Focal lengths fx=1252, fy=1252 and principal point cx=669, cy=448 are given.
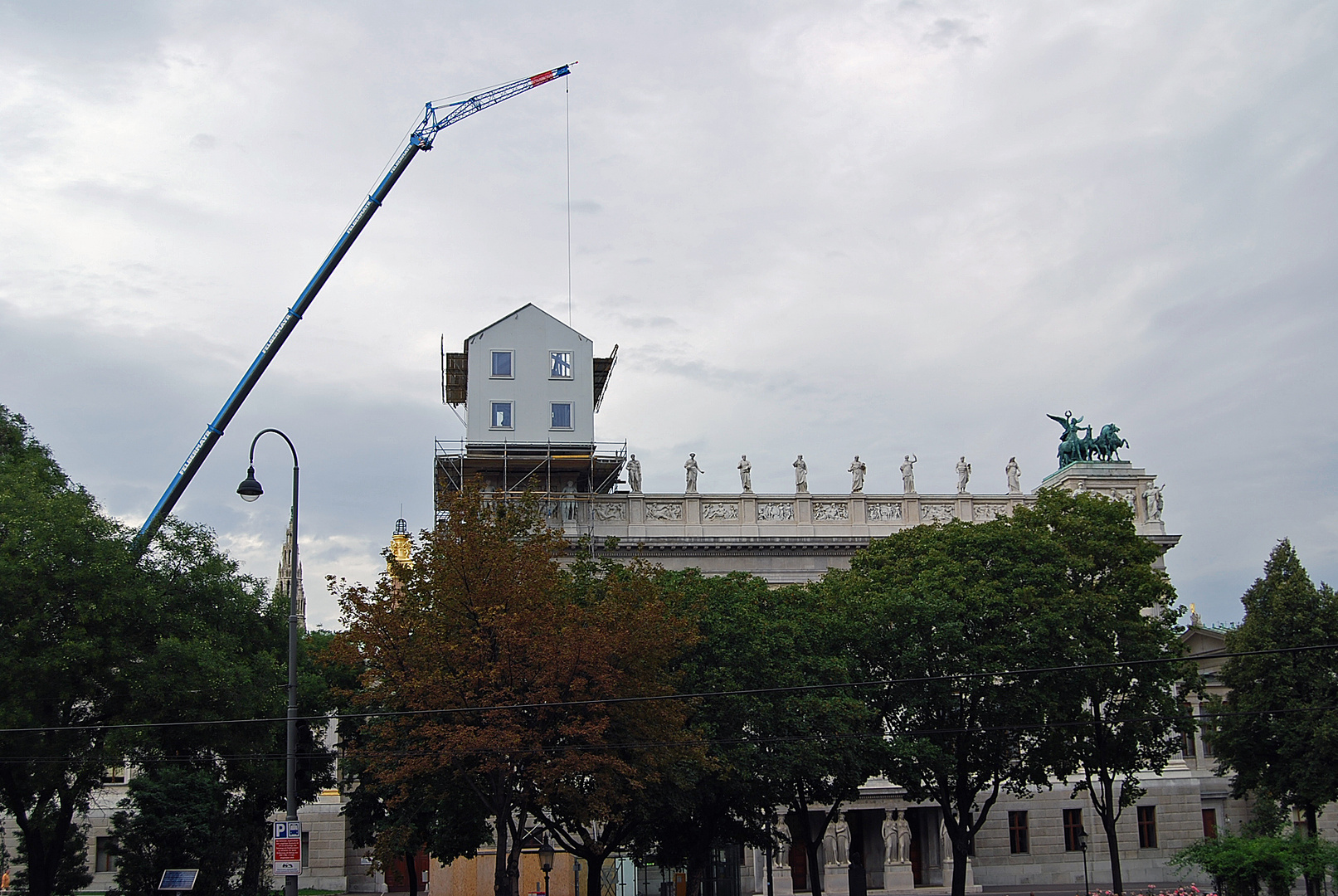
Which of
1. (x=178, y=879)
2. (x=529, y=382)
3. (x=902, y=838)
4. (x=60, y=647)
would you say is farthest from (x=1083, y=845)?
(x=60, y=647)

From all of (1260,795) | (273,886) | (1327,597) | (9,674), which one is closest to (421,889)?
(273,886)

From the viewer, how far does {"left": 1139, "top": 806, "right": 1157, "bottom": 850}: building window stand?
206 feet

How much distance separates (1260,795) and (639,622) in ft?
108

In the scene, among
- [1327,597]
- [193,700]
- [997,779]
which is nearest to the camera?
[193,700]

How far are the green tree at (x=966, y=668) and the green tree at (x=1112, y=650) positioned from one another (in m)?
0.88

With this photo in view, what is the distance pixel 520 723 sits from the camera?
108 feet

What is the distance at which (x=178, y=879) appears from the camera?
31.8 meters

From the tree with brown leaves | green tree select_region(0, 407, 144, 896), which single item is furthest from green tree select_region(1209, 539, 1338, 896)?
green tree select_region(0, 407, 144, 896)

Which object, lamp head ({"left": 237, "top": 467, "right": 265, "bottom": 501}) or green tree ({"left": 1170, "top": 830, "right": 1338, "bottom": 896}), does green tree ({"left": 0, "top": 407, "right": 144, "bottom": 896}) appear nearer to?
lamp head ({"left": 237, "top": 467, "right": 265, "bottom": 501})

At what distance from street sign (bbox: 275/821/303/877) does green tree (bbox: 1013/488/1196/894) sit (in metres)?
27.2

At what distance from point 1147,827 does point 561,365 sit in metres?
38.3

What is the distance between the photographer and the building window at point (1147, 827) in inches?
2466

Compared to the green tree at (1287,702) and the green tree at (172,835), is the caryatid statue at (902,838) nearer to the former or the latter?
the green tree at (1287,702)

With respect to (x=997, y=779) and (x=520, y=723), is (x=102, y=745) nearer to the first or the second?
(x=520, y=723)
